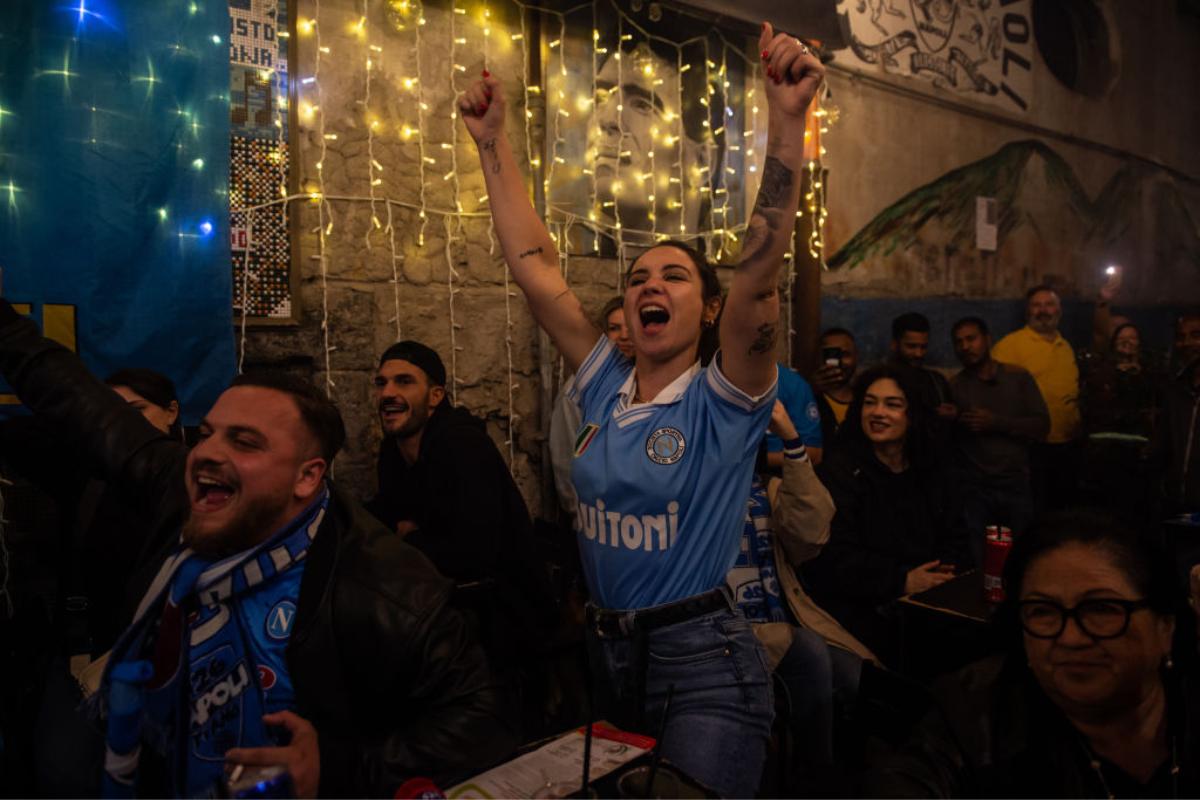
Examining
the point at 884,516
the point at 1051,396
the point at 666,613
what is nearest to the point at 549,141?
the point at 884,516

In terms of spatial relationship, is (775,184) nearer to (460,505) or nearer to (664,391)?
(664,391)

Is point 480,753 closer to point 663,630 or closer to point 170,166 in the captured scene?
point 663,630

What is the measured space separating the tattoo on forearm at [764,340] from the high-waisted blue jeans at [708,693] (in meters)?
0.62

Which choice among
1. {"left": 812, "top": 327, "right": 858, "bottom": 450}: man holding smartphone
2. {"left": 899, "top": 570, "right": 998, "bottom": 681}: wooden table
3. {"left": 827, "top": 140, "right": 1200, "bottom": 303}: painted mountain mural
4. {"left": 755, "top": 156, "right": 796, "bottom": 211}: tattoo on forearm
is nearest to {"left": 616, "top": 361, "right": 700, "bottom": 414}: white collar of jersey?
{"left": 755, "top": 156, "right": 796, "bottom": 211}: tattoo on forearm

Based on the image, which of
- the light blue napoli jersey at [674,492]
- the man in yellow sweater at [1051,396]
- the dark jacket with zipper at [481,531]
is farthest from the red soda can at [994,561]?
the man in yellow sweater at [1051,396]

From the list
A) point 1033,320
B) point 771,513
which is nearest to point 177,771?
point 771,513

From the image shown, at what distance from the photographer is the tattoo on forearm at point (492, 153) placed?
245cm

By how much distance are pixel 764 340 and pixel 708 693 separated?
821mm

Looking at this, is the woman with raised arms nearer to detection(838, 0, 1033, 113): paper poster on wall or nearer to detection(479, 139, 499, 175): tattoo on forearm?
detection(479, 139, 499, 175): tattoo on forearm

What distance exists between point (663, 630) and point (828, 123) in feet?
18.9

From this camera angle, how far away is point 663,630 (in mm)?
1896

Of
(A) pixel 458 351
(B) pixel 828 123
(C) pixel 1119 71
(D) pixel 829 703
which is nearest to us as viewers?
(D) pixel 829 703

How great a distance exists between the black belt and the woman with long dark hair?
1.62 metres

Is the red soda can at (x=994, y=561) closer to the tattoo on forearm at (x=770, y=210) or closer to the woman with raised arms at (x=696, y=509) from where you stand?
the woman with raised arms at (x=696, y=509)
